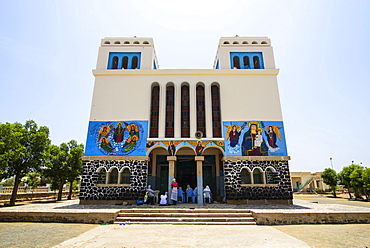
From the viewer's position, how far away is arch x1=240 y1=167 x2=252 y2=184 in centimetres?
1486

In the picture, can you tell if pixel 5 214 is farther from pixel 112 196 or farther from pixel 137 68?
pixel 137 68

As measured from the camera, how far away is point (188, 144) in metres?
15.3

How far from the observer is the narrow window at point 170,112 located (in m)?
16.0

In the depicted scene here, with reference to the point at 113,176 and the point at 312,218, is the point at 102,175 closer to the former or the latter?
the point at 113,176

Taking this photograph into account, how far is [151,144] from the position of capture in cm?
1523

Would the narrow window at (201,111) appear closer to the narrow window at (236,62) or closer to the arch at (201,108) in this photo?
the arch at (201,108)

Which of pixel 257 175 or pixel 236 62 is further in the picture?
pixel 236 62

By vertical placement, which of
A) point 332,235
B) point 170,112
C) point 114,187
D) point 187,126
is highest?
point 170,112

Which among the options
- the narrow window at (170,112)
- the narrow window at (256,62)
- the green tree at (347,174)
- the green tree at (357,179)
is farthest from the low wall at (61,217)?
the green tree at (347,174)

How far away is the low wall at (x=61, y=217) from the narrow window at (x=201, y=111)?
28.0ft

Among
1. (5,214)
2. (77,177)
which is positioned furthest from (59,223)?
(77,177)

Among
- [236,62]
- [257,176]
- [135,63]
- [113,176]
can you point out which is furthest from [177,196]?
[236,62]

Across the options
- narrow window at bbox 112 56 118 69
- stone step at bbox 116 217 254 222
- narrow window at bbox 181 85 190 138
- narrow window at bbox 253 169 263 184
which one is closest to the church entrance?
narrow window at bbox 181 85 190 138

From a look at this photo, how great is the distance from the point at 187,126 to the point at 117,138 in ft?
16.6
